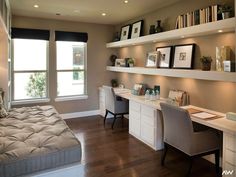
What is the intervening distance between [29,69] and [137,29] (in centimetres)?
279

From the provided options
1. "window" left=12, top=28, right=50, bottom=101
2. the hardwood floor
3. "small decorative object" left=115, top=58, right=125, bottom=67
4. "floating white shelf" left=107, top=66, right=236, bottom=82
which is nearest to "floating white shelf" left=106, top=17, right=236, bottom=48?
"floating white shelf" left=107, top=66, right=236, bottom=82

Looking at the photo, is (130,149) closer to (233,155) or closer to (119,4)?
(233,155)

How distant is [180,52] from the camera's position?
3541 mm

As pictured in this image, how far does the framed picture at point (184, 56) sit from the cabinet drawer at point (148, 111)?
0.86 metres

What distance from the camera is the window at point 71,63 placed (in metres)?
5.35

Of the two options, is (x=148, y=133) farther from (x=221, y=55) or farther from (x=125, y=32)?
(x=125, y=32)

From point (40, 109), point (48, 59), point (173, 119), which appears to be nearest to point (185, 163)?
point (173, 119)

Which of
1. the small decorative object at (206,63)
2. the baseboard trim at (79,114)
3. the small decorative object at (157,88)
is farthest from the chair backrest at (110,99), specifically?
the small decorative object at (206,63)

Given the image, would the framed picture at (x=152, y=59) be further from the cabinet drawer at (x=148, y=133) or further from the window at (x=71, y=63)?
the window at (x=71, y=63)

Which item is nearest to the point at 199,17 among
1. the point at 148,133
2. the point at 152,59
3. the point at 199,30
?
the point at 199,30

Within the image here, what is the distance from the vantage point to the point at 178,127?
268cm

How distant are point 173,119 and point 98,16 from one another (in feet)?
10.5

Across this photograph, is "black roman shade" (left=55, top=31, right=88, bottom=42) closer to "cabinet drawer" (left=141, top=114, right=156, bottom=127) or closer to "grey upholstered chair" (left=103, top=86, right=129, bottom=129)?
"grey upholstered chair" (left=103, top=86, right=129, bottom=129)

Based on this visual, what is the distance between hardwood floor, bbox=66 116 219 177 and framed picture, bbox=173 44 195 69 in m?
1.45
